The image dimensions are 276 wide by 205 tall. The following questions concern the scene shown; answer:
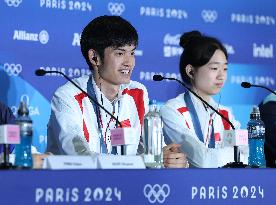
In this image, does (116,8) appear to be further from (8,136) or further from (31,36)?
(8,136)

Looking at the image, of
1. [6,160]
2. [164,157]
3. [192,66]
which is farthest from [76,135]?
[192,66]

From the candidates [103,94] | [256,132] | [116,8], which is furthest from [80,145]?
[116,8]

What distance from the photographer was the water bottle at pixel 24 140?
240 cm

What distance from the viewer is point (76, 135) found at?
3.01 m

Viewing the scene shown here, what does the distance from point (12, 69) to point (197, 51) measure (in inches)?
40.0

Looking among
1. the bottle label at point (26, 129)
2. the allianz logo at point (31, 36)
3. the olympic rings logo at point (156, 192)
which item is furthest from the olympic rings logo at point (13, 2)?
the olympic rings logo at point (156, 192)

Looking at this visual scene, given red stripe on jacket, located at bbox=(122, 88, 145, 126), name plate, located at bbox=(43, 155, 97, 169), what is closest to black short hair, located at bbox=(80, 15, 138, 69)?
red stripe on jacket, located at bbox=(122, 88, 145, 126)

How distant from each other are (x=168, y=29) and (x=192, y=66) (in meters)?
0.54

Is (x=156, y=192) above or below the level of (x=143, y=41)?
below

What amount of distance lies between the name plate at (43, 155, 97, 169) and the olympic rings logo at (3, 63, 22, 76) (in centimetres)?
177

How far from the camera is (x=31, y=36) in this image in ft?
12.8

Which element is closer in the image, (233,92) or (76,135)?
(76,135)

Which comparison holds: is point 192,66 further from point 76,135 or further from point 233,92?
point 76,135

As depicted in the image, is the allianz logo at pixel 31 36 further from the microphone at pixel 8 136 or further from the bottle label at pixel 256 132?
the microphone at pixel 8 136
